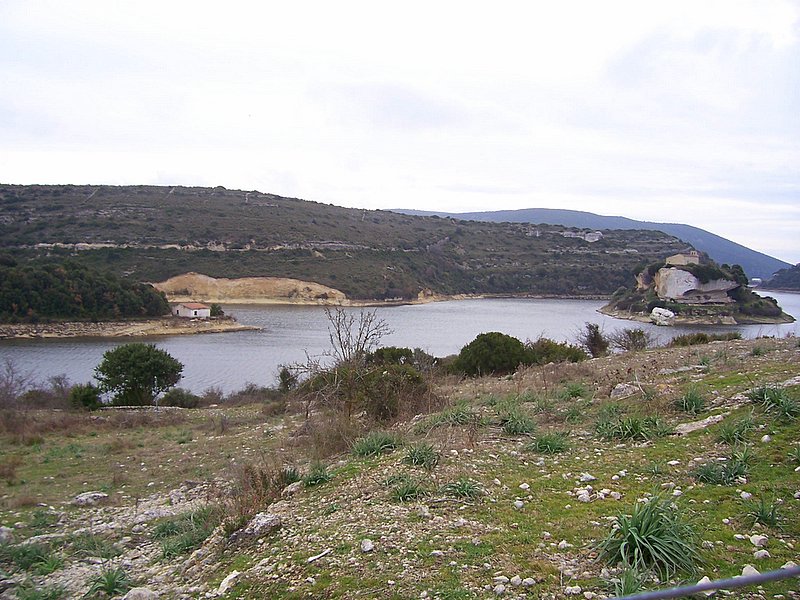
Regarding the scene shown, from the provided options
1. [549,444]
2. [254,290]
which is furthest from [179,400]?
[254,290]

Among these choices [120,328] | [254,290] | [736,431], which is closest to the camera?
[736,431]

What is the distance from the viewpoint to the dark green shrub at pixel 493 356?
61.2 feet

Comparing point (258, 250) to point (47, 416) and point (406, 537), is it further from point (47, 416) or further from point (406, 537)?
point (406, 537)

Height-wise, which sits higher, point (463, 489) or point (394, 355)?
point (463, 489)

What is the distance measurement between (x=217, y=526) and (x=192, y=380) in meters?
27.6

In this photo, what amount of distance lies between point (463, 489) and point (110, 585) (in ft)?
9.77

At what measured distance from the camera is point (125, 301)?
5088 cm

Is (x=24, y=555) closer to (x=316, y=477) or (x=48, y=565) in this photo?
(x=48, y=565)

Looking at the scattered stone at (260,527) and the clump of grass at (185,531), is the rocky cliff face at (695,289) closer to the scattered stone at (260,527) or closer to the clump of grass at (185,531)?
the clump of grass at (185,531)

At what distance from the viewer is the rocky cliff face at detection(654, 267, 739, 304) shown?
6838 cm

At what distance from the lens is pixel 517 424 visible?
680 cm

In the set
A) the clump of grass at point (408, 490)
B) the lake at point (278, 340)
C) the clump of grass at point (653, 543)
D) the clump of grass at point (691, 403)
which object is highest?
the clump of grass at point (691, 403)

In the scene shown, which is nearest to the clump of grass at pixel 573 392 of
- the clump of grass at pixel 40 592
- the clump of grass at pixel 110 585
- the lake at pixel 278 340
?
the clump of grass at pixel 110 585

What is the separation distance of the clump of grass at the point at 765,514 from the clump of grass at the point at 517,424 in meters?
3.02
